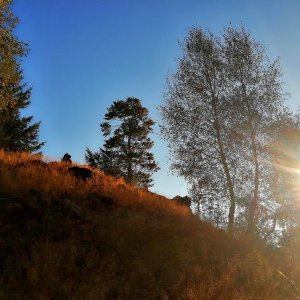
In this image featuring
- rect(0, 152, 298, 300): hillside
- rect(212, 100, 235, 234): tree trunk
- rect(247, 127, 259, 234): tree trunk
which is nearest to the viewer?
rect(0, 152, 298, 300): hillside

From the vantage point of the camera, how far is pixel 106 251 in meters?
10.7

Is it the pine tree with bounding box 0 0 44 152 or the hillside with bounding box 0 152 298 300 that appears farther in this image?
the pine tree with bounding box 0 0 44 152

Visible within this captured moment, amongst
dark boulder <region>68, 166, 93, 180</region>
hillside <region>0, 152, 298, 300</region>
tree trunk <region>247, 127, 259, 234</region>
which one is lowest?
hillside <region>0, 152, 298, 300</region>

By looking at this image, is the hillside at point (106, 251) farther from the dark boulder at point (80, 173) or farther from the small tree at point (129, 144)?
the small tree at point (129, 144)

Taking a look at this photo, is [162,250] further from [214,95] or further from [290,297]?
[214,95]

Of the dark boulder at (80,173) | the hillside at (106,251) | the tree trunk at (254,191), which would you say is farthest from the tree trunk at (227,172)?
the dark boulder at (80,173)

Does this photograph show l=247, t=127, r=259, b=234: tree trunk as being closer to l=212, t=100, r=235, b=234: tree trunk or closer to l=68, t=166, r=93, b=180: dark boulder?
l=212, t=100, r=235, b=234: tree trunk

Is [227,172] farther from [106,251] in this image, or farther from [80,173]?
[106,251]

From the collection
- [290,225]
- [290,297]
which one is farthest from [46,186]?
[290,225]

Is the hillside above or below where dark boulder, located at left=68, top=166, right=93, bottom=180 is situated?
below

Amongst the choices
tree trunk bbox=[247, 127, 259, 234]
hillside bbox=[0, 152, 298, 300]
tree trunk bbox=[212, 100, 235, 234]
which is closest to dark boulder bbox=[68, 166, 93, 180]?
hillside bbox=[0, 152, 298, 300]

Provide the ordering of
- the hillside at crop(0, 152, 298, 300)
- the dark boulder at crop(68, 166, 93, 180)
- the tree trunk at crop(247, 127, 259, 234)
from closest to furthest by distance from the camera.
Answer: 1. the hillside at crop(0, 152, 298, 300)
2. the dark boulder at crop(68, 166, 93, 180)
3. the tree trunk at crop(247, 127, 259, 234)

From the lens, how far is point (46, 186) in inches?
528

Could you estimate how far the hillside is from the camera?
358 inches
